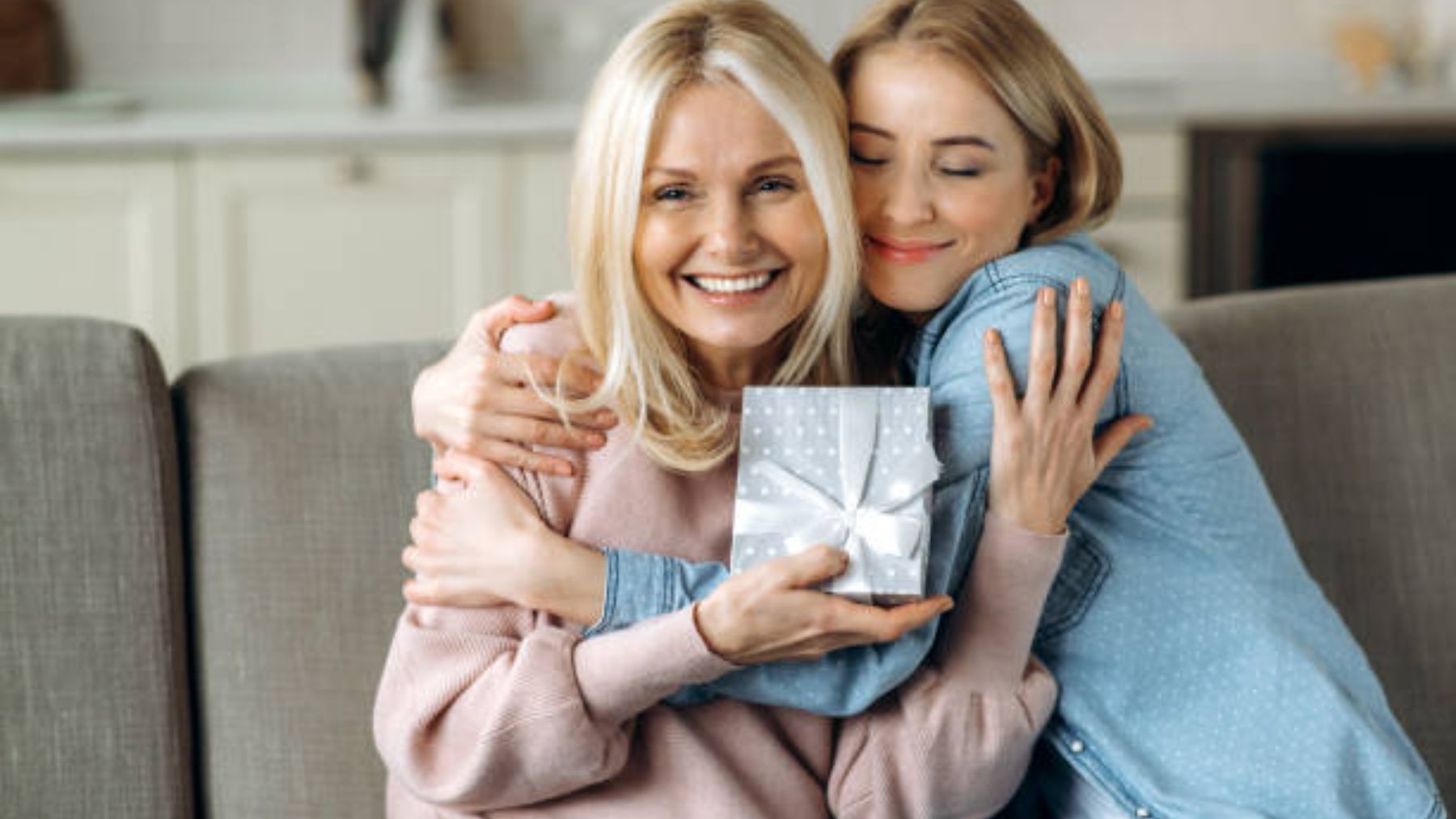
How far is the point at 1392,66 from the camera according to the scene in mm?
3973

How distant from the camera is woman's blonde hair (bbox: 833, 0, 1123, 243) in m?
1.51

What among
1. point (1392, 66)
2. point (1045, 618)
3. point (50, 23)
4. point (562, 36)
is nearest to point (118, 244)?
point (50, 23)

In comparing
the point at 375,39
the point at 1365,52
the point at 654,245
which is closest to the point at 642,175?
the point at 654,245

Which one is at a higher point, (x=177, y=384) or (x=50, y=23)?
(x=50, y=23)

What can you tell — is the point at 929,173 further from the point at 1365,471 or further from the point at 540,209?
the point at 540,209

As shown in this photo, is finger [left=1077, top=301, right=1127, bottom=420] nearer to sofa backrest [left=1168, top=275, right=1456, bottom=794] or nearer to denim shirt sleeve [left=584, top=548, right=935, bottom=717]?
denim shirt sleeve [left=584, top=548, right=935, bottom=717]

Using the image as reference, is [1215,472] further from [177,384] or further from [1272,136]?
[1272,136]

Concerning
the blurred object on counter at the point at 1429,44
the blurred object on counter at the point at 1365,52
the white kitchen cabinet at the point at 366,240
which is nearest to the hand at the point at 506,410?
the white kitchen cabinet at the point at 366,240

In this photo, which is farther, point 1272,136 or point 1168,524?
point 1272,136

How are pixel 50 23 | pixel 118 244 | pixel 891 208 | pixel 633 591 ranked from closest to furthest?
pixel 633 591, pixel 891 208, pixel 118 244, pixel 50 23

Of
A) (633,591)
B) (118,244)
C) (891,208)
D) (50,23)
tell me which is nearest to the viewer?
(633,591)

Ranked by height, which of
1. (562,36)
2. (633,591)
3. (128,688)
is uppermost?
(562,36)

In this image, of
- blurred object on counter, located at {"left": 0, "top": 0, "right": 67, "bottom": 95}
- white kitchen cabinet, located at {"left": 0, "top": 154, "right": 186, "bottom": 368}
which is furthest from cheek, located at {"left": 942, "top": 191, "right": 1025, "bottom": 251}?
blurred object on counter, located at {"left": 0, "top": 0, "right": 67, "bottom": 95}

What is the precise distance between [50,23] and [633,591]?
10.0 feet
